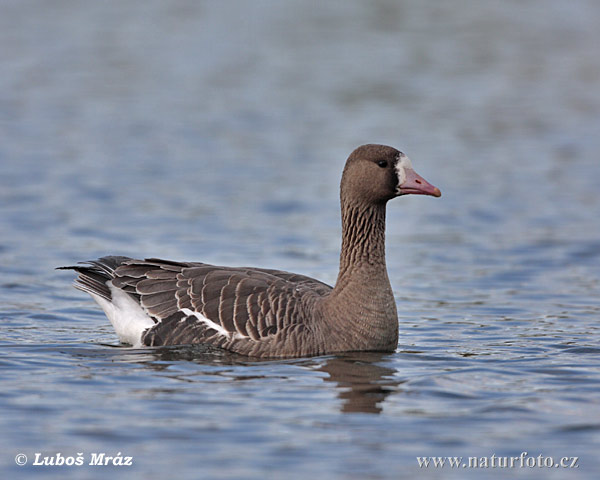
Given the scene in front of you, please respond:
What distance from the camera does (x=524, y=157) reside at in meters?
24.9

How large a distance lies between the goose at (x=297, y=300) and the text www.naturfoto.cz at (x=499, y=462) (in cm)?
324

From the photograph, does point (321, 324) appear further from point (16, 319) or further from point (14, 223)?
point (14, 223)

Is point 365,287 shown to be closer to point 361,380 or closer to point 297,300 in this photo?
point 297,300

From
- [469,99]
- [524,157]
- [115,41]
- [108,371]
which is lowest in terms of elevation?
[108,371]

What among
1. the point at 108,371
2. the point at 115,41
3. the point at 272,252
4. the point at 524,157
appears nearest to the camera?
the point at 108,371

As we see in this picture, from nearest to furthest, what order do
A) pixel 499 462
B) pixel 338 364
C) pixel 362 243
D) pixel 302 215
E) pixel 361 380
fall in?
pixel 499 462 < pixel 361 380 < pixel 338 364 < pixel 362 243 < pixel 302 215

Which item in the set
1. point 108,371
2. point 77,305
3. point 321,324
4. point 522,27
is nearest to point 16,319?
point 77,305

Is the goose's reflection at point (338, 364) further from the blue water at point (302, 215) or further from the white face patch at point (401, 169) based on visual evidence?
the white face patch at point (401, 169)

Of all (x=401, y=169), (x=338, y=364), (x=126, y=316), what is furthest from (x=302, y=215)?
(x=338, y=364)

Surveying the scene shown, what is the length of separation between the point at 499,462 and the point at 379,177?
4.22m

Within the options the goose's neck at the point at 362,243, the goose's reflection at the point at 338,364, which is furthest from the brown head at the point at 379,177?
the goose's reflection at the point at 338,364

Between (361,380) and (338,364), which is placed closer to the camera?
(361,380)

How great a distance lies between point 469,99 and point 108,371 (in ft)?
67.2

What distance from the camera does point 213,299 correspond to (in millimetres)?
12344
